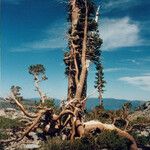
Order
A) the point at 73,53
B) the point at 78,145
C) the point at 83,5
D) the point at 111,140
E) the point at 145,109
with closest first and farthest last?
the point at 78,145 < the point at 111,140 < the point at 73,53 < the point at 83,5 < the point at 145,109

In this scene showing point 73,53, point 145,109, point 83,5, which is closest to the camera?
point 73,53

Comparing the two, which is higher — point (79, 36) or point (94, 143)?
point (79, 36)

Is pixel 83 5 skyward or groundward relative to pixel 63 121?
skyward

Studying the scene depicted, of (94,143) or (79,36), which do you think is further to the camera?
(79,36)

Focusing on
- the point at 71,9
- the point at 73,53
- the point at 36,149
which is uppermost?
the point at 71,9

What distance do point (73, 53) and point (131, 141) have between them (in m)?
6.87

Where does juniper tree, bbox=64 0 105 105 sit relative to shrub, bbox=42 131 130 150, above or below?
above

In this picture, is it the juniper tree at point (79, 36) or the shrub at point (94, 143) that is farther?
the juniper tree at point (79, 36)

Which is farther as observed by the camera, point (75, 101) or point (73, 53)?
point (73, 53)

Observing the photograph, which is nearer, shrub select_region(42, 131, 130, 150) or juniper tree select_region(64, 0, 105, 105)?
shrub select_region(42, 131, 130, 150)

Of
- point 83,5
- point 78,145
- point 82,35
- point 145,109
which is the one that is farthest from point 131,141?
point 145,109

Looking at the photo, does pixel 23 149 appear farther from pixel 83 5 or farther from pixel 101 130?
pixel 83 5

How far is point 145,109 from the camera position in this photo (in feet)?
139

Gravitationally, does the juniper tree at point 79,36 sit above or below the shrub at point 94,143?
above
